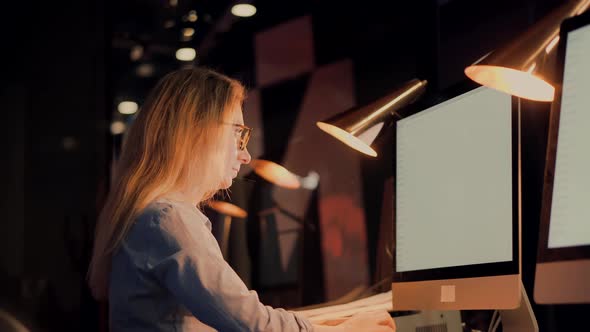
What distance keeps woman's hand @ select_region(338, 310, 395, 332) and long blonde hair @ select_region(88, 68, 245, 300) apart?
1.28ft

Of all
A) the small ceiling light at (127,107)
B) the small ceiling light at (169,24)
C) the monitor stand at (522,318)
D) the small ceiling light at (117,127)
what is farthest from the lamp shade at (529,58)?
the small ceiling light at (169,24)

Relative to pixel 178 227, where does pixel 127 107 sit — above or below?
above

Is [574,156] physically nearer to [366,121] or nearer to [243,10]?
[366,121]

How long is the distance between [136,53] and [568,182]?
9.60 feet

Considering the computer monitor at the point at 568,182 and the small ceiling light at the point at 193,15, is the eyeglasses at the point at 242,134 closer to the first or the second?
the computer monitor at the point at 568,182

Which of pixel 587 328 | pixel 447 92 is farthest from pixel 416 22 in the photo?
pixel 447 92

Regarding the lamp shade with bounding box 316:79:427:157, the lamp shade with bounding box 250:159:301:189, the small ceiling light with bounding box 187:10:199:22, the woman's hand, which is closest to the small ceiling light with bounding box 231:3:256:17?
the small ceiling light with bounding box 187:10:199:22

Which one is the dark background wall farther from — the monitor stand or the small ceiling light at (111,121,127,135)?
the monitor stand

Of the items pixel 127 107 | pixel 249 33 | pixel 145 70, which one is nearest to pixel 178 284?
pixel 127 107

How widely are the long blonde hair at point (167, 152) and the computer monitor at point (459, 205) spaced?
394 millimetres

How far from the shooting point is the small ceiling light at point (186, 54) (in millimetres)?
3597

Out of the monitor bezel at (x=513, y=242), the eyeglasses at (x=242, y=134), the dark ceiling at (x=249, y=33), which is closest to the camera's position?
the monitor bezel at (x=513, y=242)

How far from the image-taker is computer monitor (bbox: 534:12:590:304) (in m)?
1.01

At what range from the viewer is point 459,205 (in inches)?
55.4
